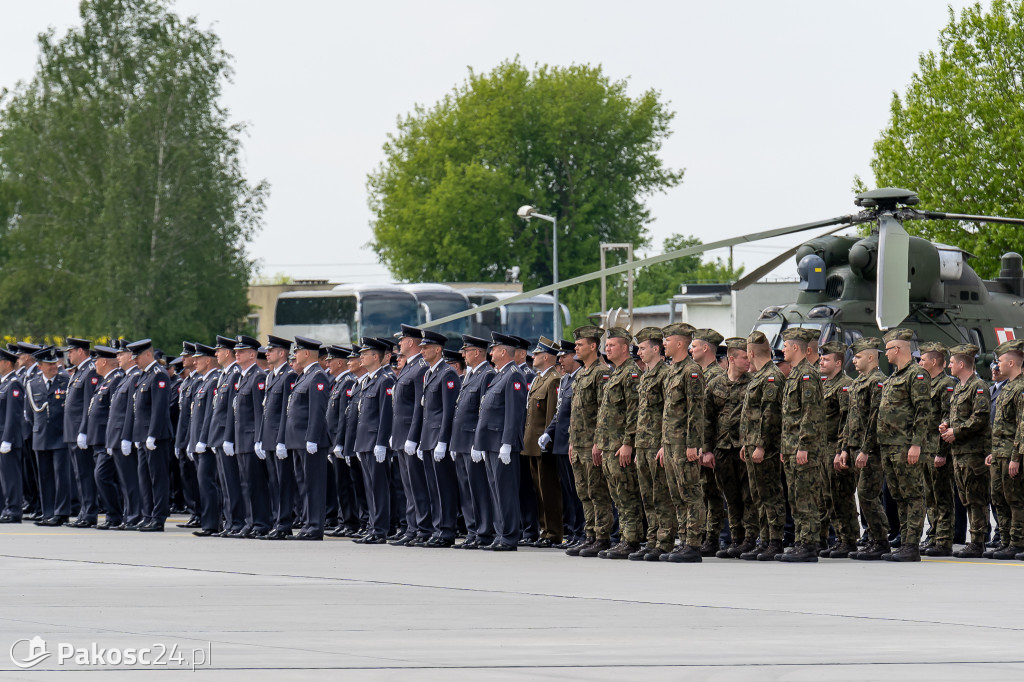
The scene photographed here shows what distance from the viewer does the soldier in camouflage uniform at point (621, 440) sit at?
12.8 m

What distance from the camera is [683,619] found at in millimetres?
9141

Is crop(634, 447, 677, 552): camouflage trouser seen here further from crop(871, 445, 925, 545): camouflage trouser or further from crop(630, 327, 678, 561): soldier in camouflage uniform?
crop(871, 445, 925, 545): camouflage trouser

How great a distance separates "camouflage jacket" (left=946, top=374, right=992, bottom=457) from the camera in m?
13.2

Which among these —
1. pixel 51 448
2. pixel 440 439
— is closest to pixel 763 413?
pixel 440 439

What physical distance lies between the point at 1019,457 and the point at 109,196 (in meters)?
36.7

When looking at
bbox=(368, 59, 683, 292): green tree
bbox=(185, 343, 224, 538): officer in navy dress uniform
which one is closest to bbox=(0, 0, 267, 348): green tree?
bbox=(368, 59, 683, 292): green tree

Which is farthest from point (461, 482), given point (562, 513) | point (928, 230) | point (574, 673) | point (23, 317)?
point (23, 317)

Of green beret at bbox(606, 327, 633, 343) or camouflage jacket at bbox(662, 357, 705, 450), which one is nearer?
camouflage jacket at bbox(662, 357, 705, 450)

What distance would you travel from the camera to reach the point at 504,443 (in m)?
14.0

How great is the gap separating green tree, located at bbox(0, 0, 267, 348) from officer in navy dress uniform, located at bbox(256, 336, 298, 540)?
31.6 meters

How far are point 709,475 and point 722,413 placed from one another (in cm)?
54

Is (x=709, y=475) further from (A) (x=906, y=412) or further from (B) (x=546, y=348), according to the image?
(B) (x=546, y=348)

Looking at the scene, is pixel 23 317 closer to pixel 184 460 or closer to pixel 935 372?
pixel 184 460

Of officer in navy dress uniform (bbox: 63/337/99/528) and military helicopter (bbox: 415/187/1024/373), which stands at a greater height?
military helicopter (bbox: 415/187/1024/373)
